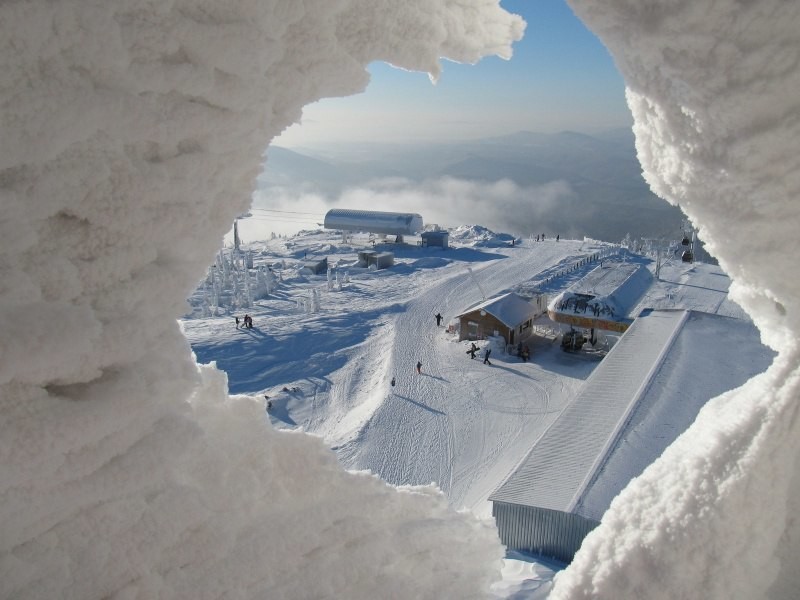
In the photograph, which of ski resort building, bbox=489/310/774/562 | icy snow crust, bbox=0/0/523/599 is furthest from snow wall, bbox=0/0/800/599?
ski resort building, bbox=489/310/774/562

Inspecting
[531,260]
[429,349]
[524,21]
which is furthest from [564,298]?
[524,21]

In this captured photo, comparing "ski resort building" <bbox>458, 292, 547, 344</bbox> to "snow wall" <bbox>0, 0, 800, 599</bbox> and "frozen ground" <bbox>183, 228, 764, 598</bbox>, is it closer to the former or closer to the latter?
"frozen ground" <bbox>183, 228, 764, 598</bbox>

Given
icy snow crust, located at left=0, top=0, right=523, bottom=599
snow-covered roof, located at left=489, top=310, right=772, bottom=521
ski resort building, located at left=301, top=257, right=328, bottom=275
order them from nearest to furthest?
icy snow crust, located at left=0, top=0, right=523, bottom=599 < snow-covered roof, located at left=489, top=310, right=772, bottom=521 < ski resort building, located at left=301, top=257, right=328, bottom=275

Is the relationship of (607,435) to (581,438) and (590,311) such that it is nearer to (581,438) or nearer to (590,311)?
(581,438)

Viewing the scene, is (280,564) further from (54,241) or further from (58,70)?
(58,70)

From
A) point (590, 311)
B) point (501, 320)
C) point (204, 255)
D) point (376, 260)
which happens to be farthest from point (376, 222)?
point (204, 255)
